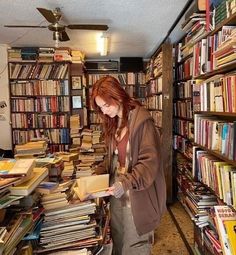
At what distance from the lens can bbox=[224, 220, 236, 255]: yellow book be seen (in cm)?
159

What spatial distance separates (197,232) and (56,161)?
53.4 inches

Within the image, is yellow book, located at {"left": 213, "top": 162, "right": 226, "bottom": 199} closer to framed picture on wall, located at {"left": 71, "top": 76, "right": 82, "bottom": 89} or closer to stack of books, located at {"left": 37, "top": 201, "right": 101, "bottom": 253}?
stack of books, located at {"left": 37, "top": 201, "right": 101, "bottom": 253}

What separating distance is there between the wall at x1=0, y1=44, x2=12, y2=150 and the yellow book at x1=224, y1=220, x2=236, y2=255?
369cm

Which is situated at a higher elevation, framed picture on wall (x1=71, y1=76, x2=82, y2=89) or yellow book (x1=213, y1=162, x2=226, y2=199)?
framed picture on wall (x1=71, y1=76, x2=82, y2=89)

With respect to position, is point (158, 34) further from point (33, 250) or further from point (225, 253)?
point (33, 250)

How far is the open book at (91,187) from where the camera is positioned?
133 centimetres

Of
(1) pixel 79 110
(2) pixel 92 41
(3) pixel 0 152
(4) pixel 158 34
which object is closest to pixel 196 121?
(4) pixel 158 34

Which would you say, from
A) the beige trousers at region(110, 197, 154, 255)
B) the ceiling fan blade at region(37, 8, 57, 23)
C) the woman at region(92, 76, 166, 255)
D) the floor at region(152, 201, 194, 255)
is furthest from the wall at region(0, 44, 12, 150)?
the beige trousers at region(110, 197, 154, 255)

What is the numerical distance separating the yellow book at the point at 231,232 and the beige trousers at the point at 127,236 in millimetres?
474

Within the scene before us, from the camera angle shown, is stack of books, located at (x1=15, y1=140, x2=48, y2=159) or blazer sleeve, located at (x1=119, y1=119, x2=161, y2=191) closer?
blazer sleeve, located at (x1=119, y1=119, x2=161, y2=191)

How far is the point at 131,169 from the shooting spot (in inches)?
57.9

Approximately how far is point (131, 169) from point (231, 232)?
735mm

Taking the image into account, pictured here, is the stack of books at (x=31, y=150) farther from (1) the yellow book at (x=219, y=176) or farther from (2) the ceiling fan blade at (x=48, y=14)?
(1) the yellow book at (x=219, y=176)

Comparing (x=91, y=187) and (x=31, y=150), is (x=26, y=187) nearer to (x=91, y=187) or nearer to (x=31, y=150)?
(x=91, y=187)
